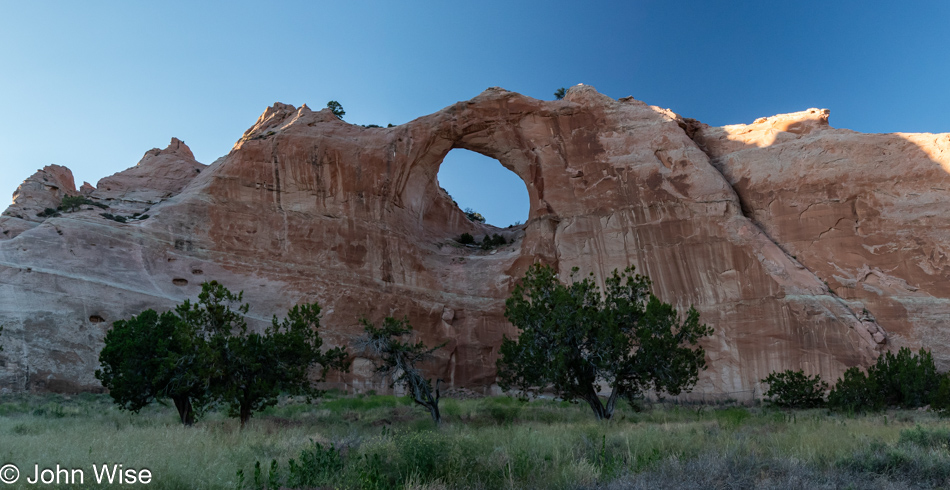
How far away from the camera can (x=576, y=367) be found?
16156 mm

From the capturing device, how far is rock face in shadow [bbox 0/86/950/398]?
2366 centimetres

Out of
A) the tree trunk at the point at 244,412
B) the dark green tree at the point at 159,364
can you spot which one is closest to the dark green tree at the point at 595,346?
the tree trunk at the point at 244,412

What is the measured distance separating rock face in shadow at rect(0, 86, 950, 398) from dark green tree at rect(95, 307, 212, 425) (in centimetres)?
917

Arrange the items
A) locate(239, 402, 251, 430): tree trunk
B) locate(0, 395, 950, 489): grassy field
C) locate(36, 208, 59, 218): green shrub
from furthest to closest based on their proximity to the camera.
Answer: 1. locate(36, 208, 59, 218): green shrub
2. locate(239, 402, 251, 430): tree trunk
3. locate(0, 395, 950, 489): grassy field

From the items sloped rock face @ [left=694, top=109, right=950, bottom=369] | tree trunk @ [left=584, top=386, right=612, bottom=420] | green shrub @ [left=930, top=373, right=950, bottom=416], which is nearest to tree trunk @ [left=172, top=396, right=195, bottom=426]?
tree trunk @ [left=584, top=386, right=612, bottom=420]

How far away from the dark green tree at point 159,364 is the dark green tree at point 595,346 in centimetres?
834

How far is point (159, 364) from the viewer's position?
15.1 metres

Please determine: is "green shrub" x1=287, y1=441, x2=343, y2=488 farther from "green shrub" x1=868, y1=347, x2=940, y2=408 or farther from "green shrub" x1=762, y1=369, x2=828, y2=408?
"green shrub" x1=762, y1=369, x2=828, y2=408

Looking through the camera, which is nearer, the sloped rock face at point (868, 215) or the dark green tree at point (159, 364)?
the dark green tree at point (159, 364)

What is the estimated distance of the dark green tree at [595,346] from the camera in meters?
15.7

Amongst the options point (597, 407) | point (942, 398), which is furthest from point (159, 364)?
point (942, 398)

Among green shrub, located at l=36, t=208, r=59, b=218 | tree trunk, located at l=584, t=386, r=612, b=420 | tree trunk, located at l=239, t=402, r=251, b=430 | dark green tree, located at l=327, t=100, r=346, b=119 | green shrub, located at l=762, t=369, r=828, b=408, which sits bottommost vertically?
green shrub, located at l=762, t=369, r=828, b=408

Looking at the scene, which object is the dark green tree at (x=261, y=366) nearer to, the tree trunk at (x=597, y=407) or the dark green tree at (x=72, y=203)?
the tree trunk at (x=597, y=407)

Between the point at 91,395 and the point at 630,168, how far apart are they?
85.4ft
